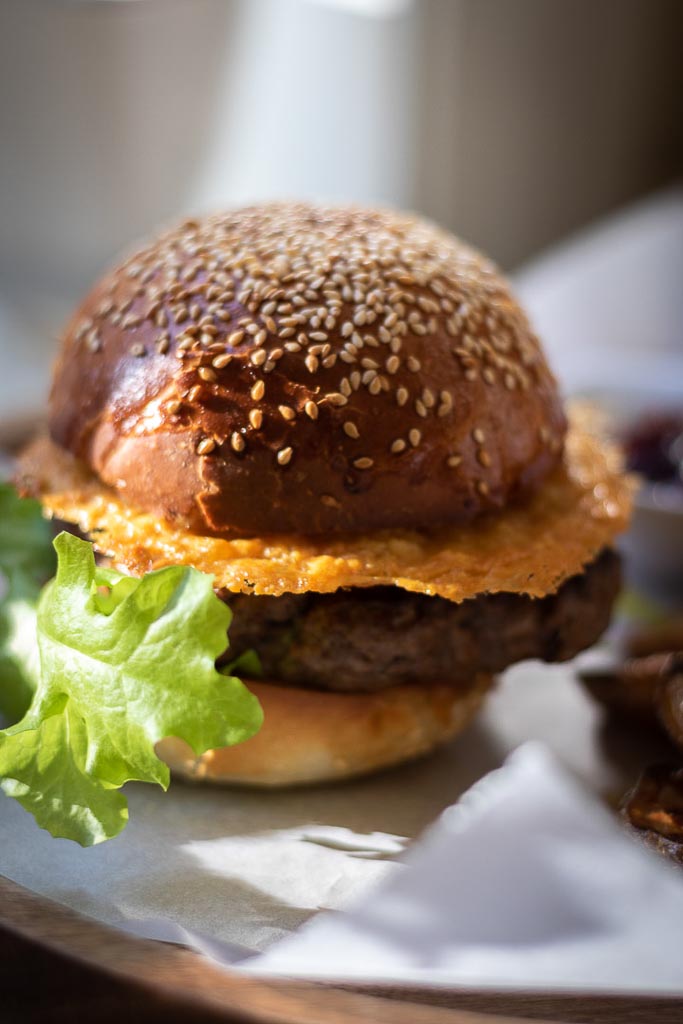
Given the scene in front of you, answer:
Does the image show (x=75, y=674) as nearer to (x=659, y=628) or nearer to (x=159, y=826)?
(x=159, y=826)

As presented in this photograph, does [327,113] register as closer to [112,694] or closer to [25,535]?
[25,535]

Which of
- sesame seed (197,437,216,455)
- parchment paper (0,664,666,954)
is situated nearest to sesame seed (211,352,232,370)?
sesame seed (197,437,216,455)

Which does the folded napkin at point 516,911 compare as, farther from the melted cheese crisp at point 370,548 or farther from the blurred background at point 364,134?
the blurred background at point 364,134

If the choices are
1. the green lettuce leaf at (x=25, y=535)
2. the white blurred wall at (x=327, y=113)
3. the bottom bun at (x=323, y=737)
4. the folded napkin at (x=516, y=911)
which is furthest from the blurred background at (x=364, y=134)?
the folded napkin at (x=516, y=911)

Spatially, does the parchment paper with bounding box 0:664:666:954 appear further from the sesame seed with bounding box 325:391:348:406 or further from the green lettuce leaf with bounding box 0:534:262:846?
the sesame seed with bounding box 325:391:348:406

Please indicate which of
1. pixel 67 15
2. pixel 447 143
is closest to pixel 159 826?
pixel 67 15

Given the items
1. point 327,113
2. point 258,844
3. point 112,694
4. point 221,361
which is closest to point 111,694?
point 112,694
